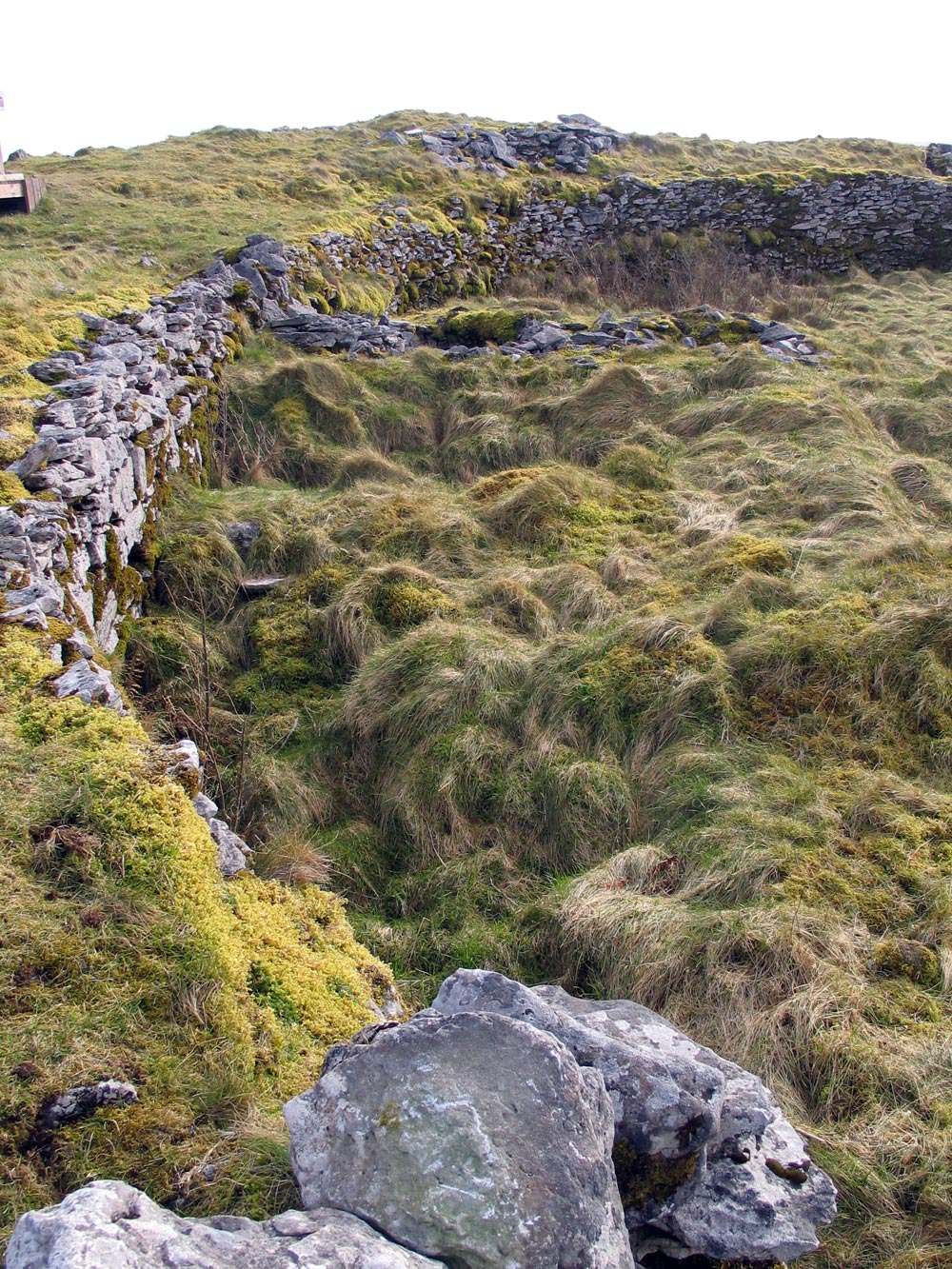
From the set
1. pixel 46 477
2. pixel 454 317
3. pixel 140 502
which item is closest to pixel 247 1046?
pixel 46 477

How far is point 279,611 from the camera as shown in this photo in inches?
267

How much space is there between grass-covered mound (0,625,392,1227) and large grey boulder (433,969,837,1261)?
2.35ft

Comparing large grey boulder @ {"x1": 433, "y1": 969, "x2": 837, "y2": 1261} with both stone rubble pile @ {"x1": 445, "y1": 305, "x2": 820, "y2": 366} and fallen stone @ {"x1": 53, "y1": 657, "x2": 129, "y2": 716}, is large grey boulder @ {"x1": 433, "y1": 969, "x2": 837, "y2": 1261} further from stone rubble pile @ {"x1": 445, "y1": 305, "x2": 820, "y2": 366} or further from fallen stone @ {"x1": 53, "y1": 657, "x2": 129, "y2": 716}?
stone rubble pile @ {"x1": 445, "y1": 305, "x2": 820, "y2": 366}

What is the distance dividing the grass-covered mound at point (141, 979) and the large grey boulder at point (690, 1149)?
717 mm

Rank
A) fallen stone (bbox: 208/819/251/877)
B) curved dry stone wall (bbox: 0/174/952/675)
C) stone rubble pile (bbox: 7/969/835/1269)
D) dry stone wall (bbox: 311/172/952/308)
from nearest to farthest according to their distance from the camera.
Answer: stone rubble pile (bbox: 7/969/835/1269) → fallen stone (bbox: 208/819/251/877) → curved dry stone wall (bbox: 0/174/952/675) → dry stone wall (bbox: 311/172/952/308)

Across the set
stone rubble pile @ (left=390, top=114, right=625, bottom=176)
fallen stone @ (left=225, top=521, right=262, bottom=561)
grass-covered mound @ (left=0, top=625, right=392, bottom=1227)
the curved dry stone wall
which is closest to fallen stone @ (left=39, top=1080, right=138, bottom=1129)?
grass-covered mound @ (left=0, top=625, right=392, bottom=1227)

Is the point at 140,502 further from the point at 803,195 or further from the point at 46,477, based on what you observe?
the point at 803,195

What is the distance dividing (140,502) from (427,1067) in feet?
18.7

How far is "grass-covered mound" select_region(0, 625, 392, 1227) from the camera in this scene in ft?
7.60

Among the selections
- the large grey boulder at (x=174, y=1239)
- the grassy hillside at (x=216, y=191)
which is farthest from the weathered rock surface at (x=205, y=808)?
the grassy hillside at (x=216, y=191)

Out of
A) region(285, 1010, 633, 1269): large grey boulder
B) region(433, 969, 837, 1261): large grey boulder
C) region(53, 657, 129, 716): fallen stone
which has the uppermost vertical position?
region(53, 657, 129, 716): fallen stone

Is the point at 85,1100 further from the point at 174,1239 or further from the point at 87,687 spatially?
the point at 87,687

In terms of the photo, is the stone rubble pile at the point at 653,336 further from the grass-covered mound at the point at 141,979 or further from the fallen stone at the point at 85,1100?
the fallen stone at the point at 85,1100

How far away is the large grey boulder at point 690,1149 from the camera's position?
2316 millimetres
